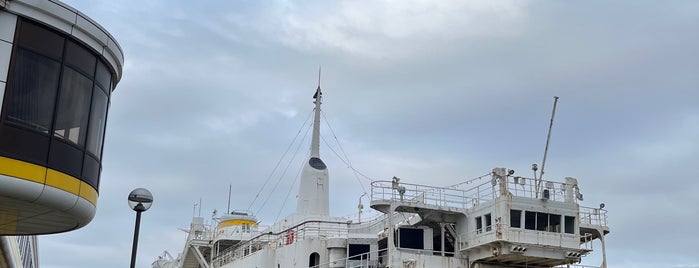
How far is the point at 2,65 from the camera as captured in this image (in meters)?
11.4

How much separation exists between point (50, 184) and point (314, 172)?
30.7 m

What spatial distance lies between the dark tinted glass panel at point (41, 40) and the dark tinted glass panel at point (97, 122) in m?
1.23

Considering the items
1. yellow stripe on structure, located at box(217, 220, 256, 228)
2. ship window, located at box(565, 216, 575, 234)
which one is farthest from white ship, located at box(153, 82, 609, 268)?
yellow stripe on structure, located at box(217, 220, 256, 228)

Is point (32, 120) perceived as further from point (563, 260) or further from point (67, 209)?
point (563, 260)

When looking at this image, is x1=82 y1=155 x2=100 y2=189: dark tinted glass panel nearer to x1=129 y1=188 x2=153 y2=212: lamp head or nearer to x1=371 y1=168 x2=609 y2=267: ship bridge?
x1=129 y1=188 x2=153 y2=212: lamp head

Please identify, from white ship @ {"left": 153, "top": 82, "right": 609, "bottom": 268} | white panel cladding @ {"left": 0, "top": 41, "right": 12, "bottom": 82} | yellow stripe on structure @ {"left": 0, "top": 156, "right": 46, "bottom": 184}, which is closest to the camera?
yellow stripe on structure @ {"left": 0, "top": 156, "right": 46, "bottom": 184}

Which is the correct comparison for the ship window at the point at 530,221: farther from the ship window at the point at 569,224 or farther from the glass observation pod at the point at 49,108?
the glass observation pod at the point at 49,108

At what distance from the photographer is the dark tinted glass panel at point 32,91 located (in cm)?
1161

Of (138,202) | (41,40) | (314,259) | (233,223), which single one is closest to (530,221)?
(314,259)

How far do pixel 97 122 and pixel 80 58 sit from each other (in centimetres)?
139

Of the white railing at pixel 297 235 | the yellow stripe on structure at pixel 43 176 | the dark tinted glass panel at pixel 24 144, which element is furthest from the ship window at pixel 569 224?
the dark tinted glass panel at pixel 24 144

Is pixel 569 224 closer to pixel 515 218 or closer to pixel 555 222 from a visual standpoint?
pixel 555 222

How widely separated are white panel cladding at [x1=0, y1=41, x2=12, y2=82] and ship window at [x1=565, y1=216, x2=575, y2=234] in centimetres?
2565

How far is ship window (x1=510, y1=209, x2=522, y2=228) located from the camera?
3045 centimetres
